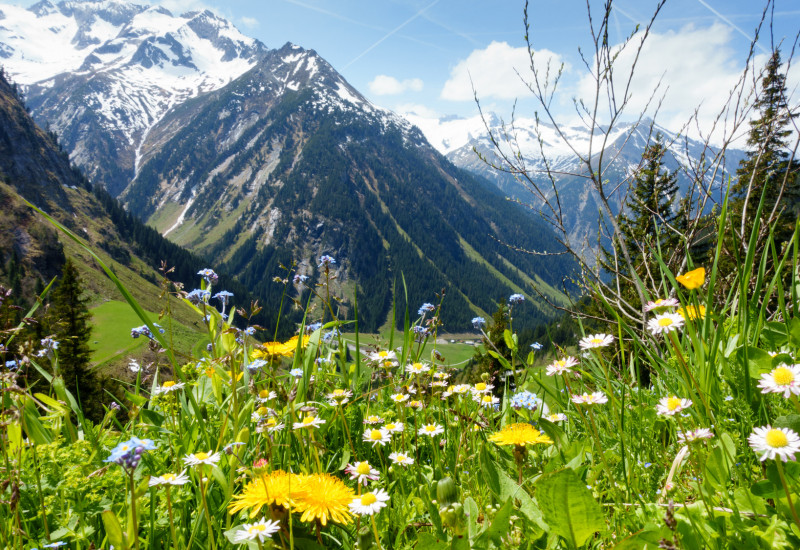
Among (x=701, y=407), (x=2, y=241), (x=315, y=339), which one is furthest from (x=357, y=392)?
(x=2, y=241)

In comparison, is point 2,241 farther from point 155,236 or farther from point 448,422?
point 448,422

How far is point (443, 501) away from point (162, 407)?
2.56 m

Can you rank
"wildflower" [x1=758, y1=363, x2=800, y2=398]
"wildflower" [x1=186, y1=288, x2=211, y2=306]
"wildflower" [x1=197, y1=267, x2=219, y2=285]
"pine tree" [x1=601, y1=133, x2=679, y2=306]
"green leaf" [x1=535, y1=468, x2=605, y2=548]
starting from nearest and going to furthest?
"wildflower" [x1=758, y1=363, x2=800, y2=398] → "green leaf" [x1=535, y1=468, x2=605, y2=548] → "wildflower" [x1=186, y1=288, x2=211, y2=306] → "wildflower" [x1=197, y1=267, x2=219, y2=285] → "pine tree" [x1=601, y1=133, x2=679, y2=306]

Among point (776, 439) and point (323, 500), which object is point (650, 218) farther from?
point (323, 500)

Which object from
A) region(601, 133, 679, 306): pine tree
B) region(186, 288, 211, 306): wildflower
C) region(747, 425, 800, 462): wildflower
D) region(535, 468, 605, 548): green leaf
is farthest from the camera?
region(601, 133, 679, 306): pine tree

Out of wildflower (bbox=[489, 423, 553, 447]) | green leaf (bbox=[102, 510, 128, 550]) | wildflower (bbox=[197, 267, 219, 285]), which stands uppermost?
wildflower (bbox=[197, 267, 219, 285])

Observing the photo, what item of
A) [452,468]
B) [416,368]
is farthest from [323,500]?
[416,368]

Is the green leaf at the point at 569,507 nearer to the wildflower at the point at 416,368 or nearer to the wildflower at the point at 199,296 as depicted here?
the wildflower at the point at 416,368

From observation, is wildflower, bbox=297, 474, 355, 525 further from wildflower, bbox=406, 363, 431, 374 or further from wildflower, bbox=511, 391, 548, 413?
wildflower, bbox=511, 391, 548, 413

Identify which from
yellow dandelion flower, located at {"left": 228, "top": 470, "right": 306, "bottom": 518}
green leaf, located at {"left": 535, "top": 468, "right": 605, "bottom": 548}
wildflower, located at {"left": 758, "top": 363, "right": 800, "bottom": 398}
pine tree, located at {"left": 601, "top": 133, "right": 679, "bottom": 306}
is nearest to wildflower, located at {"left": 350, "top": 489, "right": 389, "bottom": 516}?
yellow dandelion flower, located at {"left": 228, "top": 470, "right": 306, "bottom": 518}

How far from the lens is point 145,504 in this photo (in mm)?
2064

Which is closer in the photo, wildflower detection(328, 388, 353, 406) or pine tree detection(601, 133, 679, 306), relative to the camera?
wildflower detection(328, 388, 353, 406)

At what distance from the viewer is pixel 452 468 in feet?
8.15

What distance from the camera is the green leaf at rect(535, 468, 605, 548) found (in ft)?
4.62
